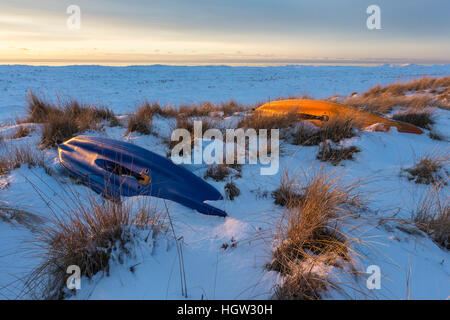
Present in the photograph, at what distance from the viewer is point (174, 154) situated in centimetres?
350

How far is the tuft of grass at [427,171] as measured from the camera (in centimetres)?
278

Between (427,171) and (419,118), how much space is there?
265cm

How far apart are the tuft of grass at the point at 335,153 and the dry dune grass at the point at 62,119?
3.61 m

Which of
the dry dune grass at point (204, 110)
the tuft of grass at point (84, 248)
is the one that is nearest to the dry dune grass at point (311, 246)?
the tuft of grass at point (84, 248)

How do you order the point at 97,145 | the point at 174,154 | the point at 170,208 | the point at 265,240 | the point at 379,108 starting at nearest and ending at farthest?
1. the point at 265,240
2. the point at 170,208
3. the point at 97,145
4. the point at 174,154
5. the point at 379,108

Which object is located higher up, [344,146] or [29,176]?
[344,146]

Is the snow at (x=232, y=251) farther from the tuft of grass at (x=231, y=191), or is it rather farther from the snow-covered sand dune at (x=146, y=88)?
the snow-covered sand dune at (x=146, y=88)

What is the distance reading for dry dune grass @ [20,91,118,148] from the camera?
361 cm

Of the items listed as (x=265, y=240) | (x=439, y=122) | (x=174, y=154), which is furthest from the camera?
(x=439, y=122)

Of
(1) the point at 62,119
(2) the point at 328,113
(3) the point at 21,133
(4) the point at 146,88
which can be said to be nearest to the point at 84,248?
(1) the point at 62,119

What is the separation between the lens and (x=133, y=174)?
2545mm

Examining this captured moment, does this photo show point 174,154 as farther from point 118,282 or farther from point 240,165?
point 118,282
